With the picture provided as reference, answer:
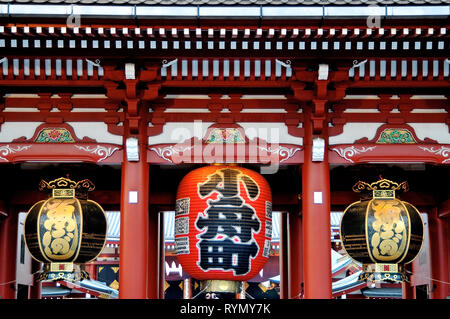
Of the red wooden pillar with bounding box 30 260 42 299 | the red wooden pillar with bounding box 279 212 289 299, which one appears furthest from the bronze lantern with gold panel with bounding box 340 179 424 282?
the red wooden pillar with bounding box 30 260 42 299

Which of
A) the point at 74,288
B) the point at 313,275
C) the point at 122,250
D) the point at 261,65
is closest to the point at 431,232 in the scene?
the point at 313,275

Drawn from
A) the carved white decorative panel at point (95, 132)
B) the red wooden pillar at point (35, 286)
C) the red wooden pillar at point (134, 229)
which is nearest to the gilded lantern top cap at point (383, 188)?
the red wooden pillar at point (134, 229)

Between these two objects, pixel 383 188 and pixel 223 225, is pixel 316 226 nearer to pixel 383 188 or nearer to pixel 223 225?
pixel 223 225

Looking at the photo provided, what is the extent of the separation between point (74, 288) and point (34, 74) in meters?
13.9

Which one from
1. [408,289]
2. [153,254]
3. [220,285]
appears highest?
[153,254]

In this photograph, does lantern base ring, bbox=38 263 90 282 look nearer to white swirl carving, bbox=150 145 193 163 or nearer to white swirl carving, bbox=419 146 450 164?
white swirl carving, bbox=150 145 193 163

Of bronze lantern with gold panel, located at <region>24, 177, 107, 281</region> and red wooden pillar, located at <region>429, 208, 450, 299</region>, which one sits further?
red wooden pillar, located at <region>429, 208, 450, 299</region>

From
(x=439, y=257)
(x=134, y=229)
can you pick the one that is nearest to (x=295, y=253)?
(x=439, y=257)

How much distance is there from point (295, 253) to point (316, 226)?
11.6ft

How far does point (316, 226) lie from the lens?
394 inches

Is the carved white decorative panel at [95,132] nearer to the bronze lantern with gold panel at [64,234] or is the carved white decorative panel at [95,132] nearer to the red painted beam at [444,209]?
the bronze lantern with gold panel at [64,234]

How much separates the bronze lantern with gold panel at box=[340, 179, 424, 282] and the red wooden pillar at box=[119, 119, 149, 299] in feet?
10.3

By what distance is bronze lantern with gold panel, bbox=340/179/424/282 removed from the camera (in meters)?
10.7

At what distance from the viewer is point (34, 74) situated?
33.0 feet
